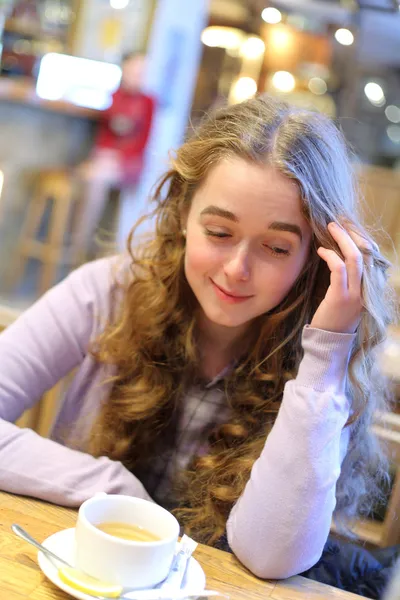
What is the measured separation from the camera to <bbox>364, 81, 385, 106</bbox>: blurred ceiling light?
337 inches

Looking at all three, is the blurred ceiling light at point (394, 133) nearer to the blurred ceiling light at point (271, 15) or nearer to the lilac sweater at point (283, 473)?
the blurred ceiling light at point (271, 15)

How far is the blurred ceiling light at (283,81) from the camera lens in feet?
28.8

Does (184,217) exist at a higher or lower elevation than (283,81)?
lower

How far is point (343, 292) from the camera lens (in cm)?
109

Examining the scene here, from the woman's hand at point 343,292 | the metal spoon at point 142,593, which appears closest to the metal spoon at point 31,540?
the metal spoon at point 142,593

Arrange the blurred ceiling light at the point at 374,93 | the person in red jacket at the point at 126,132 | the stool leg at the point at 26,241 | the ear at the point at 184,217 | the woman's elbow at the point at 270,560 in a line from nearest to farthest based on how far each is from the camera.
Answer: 1. the woman's elbow at the point at 270,560
2. the ear at the point at 184,217
3. the stool leg at the point at 26,241
4. the person in red jacket at the point at 126,132
5. the blurred ceiling light at the point at 374,93

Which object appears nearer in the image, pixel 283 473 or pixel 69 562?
pixel 69 562

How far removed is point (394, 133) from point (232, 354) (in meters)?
7.58

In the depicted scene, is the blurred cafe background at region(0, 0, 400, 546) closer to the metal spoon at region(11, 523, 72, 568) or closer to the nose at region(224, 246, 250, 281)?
the nose at region(224, 246, 250, 281)

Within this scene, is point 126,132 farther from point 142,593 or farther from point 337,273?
point 142,593

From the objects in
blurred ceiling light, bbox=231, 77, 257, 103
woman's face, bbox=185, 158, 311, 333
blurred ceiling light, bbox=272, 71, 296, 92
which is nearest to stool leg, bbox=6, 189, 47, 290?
woman's face, bbox=185, 158, 311, 333

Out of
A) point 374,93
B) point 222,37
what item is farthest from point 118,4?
point 374,93

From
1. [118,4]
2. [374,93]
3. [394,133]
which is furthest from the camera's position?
[374,93]

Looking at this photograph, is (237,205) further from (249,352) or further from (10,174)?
(10,174)
